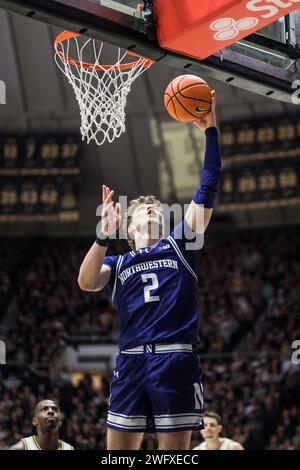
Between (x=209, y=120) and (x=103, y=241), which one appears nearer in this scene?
(x=103, y=241)

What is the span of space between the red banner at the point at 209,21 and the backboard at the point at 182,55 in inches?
3.2

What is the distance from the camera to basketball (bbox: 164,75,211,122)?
493cm

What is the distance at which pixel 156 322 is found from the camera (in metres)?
4.39

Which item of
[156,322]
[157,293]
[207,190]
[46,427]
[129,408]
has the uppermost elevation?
[207,190]

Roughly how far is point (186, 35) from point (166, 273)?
181cm

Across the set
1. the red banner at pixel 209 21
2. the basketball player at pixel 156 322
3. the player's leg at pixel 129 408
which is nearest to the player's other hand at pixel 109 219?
the basketball player at pixel 156 322

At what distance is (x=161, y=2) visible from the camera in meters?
5.59

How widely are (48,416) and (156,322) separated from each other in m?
2.38

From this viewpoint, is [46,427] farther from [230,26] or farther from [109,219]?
[230,26]

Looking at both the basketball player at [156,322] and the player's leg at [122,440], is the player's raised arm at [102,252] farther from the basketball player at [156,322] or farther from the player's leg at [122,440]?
the player's leg at [122,440]

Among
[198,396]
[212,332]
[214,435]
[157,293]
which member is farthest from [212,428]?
[212,332]

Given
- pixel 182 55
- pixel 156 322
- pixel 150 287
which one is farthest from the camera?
pixel 182 55

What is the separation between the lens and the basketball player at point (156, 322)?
4.27 meters
